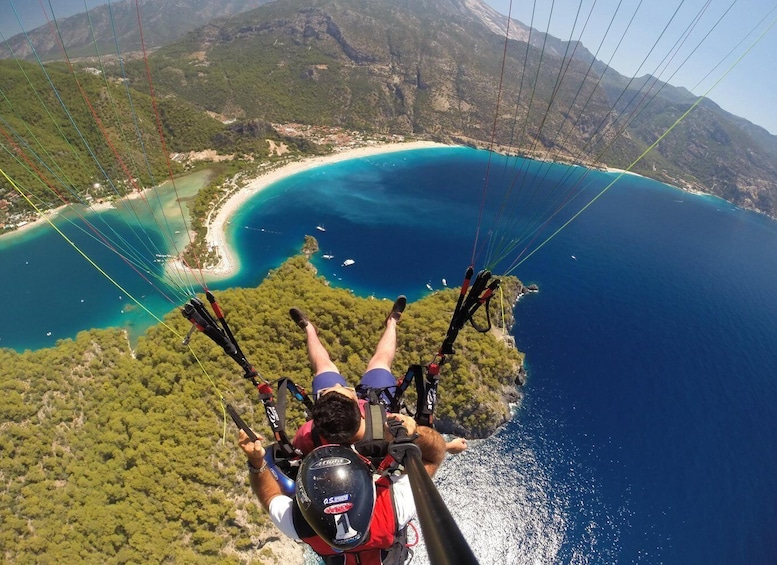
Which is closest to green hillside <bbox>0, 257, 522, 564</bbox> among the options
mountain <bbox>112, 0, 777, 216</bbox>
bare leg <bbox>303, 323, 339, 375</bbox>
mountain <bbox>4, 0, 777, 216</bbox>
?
bare leg <bbox>303, 323, 339, 375</bbox>

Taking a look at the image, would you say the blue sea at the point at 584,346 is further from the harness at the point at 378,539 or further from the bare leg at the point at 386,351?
the harness at the point at 378,539

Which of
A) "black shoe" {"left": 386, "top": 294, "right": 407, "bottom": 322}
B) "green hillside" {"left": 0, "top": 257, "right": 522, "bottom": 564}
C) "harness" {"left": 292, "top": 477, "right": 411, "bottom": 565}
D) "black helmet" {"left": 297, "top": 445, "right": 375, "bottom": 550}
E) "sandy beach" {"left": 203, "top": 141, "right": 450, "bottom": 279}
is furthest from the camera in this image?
"sandy beach" {"left": 203, "top": 141, "right": 450, "bottom": 279}

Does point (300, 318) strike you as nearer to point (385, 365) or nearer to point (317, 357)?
point (317, 357)

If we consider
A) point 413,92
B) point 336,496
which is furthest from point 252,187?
point 413,92

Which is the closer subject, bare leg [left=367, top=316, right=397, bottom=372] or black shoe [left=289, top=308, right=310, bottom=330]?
bare leg [left=367, top=316, right=397, bottom=372]

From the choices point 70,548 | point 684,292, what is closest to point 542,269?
point 684,292

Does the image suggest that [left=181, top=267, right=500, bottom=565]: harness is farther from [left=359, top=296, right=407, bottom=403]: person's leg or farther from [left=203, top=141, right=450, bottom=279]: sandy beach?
[left=203, top=141, right=450, bottom=279]: sandy beach
